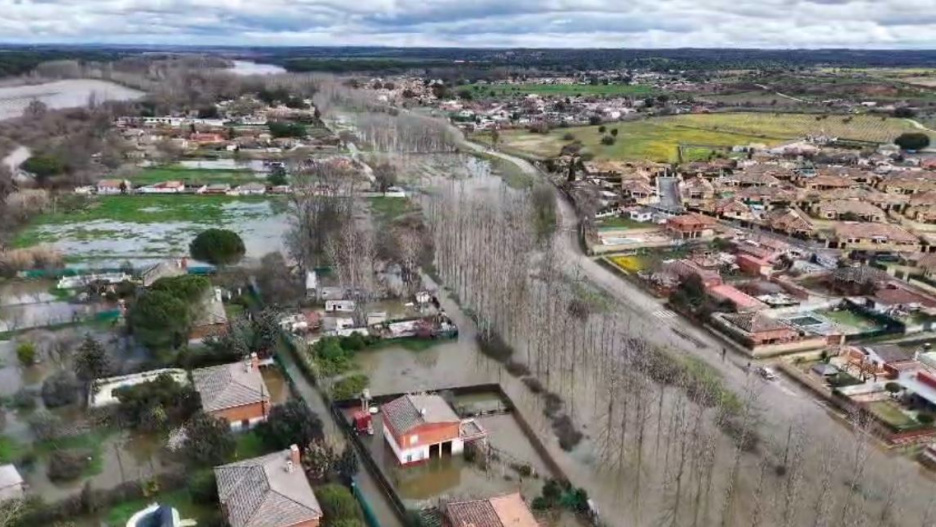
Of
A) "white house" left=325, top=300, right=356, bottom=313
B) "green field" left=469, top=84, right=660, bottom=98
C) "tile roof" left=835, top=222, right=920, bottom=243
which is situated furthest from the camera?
"green field" left=469, top=84, right=660, bottom=98

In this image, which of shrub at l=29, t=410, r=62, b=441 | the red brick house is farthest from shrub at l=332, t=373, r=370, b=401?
the red brick house

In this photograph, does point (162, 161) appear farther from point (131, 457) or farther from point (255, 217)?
point (131, 457)

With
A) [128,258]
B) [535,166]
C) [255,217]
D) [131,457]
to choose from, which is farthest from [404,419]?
[535,166]

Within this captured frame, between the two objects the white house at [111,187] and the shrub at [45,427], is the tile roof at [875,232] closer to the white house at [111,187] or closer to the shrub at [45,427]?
the shrub at [45,427]

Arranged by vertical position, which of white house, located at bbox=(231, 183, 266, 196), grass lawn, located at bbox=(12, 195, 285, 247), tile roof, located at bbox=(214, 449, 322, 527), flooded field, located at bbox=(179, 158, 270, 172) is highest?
flooded field, located at bbox=(179, 158, 270, 172)

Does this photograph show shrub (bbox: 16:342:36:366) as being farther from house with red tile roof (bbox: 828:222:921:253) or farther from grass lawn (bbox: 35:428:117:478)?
house with red tile roof (bbox: 828:222:921:253)

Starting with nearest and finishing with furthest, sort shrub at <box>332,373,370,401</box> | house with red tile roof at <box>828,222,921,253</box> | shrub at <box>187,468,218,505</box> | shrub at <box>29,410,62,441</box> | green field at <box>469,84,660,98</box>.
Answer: shrub at <box>187,468,218,505</box> < shrub at <box>29,410,62,441</box> < shrub at <box>332,373,370,401</box> < house with red tile roof at <box>828,222,921,253</box> < green field at <box>469,84,660,98</box>
